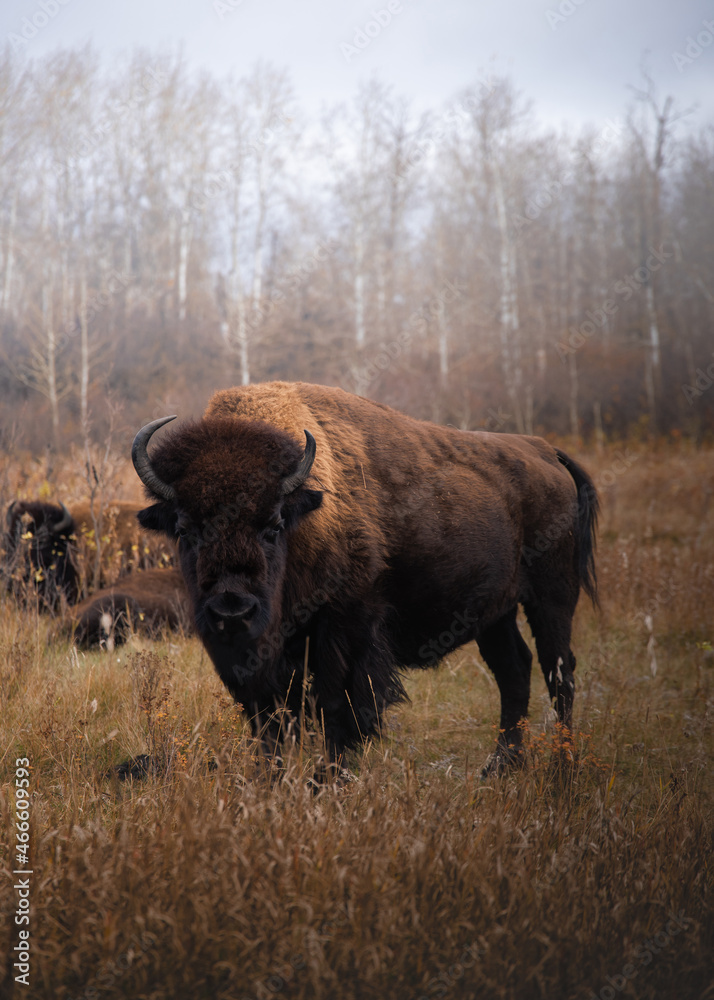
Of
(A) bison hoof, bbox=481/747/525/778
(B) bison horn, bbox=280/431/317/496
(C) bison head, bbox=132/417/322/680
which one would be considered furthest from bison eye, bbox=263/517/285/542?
(A) bison hoof, bbox=481/747/525/778

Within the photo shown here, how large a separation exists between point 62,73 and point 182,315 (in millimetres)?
9002

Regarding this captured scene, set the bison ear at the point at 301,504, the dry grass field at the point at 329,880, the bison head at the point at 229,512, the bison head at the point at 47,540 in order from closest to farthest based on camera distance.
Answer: the dry grass field at the point at 329,880 < the bison head at the point at 229,512 < the bison ear at the point at 301,504 < the bison head at the point at 47,540

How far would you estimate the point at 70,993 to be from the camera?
1787mm

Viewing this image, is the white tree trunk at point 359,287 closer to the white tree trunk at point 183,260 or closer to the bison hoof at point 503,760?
the white tree trunk at point 183,260

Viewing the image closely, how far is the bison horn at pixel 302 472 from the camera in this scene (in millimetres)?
3279

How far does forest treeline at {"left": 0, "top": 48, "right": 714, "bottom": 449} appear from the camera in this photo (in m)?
21.0

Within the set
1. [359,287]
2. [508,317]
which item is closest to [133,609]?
[359,287]

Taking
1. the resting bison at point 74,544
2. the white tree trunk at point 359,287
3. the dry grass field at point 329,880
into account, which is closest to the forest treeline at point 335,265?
the white tree trunk at point 359,287

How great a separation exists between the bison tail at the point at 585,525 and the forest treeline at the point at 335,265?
12492 millimetres

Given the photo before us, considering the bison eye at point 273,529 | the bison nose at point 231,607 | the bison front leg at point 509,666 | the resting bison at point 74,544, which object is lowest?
the bison front leg at point 509,666

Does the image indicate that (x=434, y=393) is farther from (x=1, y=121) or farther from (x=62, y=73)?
(x=62, y=73)

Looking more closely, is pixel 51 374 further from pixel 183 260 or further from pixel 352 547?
pixel 352 547

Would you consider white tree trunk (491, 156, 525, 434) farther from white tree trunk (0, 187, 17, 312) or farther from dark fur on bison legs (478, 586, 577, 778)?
dark fur on bison legs (478, 586, 577, 778)

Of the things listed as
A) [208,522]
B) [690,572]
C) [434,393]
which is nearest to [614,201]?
[434,393]
